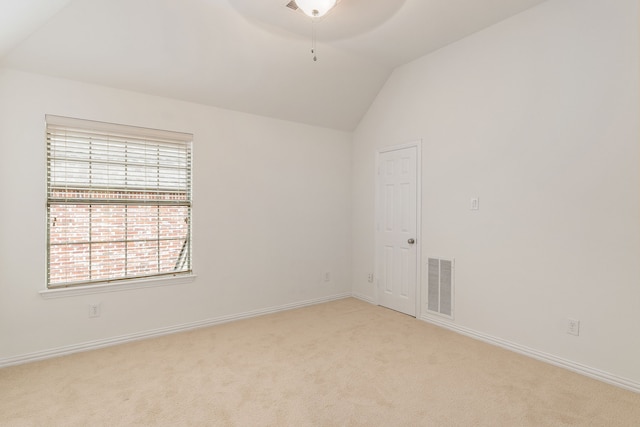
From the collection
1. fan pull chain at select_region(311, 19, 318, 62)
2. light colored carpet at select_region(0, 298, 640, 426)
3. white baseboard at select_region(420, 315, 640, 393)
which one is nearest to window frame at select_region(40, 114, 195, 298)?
light colored carpet at select_region(0, 298, 640, 426)

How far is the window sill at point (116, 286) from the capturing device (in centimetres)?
277

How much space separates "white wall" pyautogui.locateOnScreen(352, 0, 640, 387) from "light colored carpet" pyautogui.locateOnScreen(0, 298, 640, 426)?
1.34ft

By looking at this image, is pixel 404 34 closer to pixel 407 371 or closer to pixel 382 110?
pixel 382 110

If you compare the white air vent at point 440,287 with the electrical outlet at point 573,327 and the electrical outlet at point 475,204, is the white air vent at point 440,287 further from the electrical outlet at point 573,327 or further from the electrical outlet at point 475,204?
the electrical outlet at point 573,327

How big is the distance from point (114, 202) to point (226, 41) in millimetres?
1794

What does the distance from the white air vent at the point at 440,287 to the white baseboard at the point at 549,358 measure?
13 centimetres

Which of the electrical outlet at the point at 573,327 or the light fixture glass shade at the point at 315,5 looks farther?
the electrical outlet at the point at 573,327

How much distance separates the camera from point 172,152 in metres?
3.37

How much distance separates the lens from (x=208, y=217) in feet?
11.6

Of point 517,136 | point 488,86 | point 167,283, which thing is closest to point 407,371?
point 517,136

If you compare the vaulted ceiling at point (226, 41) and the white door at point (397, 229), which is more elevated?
the vaulted ceiling at point (226, 41)

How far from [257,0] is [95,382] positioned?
310cm

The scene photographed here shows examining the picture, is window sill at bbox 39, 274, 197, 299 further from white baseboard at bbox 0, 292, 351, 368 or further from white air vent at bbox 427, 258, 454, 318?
white air vent at bbox 427, 258, 454, 318

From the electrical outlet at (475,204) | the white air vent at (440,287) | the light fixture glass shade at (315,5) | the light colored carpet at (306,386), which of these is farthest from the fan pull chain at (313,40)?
the light colored carpet at (306,386)
